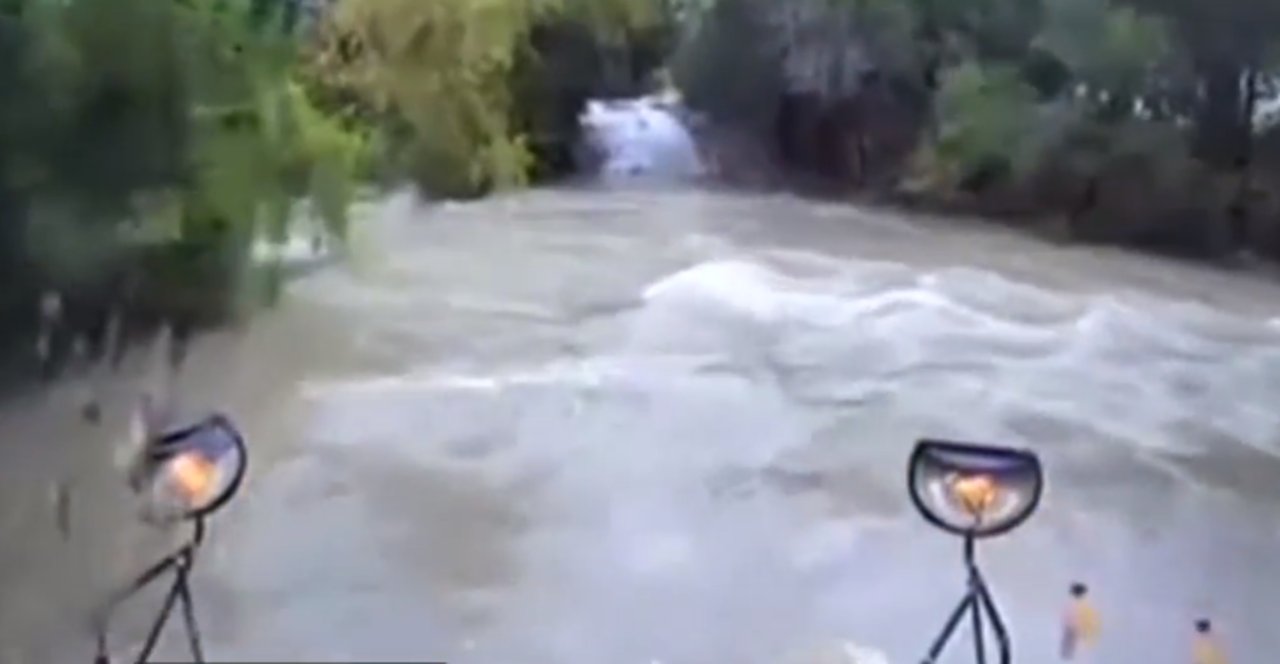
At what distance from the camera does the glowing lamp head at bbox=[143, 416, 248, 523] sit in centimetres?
98

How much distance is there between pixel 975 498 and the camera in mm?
987

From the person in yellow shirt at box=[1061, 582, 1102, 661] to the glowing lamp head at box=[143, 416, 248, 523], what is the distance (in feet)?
1.48

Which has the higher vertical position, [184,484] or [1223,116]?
[1223,116]

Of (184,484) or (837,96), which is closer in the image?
(184,484)

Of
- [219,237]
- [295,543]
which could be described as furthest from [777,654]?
[219,237]

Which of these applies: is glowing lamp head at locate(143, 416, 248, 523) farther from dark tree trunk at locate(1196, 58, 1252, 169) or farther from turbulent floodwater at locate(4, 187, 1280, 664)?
dark tree trunk at locate(1196, 58, 1252, 169)

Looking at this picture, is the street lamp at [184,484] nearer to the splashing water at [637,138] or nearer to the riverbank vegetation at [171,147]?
the riverbank vegetation at [171,147]

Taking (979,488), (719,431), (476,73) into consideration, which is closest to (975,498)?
(979,488)

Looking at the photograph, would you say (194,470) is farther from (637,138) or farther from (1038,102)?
(1038,102)

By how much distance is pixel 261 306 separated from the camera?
3.34 feet

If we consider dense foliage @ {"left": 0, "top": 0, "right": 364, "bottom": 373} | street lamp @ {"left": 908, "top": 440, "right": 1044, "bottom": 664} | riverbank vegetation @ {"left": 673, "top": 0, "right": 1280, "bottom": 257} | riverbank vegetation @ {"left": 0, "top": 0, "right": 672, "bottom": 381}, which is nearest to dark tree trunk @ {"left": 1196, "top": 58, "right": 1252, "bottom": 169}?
riverbank vegetation @ {"left": 673, "top": 0, "right": 1280, "bottom": 257}

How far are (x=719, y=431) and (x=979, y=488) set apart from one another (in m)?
0.15

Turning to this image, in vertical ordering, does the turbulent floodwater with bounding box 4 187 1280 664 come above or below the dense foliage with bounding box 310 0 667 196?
below

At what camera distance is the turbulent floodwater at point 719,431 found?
1003 millimetres
